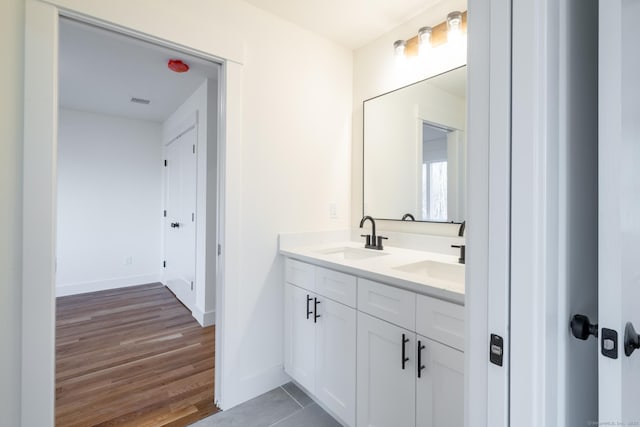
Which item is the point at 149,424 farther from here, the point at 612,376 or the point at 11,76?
the point at 612,376

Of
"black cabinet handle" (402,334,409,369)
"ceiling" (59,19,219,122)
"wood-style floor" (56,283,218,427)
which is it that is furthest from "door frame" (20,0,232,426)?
"black cabinet handle" (402,334,409,369)

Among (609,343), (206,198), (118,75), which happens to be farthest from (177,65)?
(609,343)

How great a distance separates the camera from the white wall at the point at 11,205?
119 cm

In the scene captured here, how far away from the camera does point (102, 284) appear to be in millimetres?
4004

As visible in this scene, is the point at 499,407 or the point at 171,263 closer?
the point at 499,407

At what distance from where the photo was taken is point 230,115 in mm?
1745

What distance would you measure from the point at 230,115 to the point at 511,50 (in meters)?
1.48

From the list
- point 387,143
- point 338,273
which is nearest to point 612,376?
point 338,273

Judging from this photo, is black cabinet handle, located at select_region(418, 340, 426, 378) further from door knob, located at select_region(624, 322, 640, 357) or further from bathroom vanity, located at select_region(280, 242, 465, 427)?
door knob, located at select_region(624, 322, 640, 357)

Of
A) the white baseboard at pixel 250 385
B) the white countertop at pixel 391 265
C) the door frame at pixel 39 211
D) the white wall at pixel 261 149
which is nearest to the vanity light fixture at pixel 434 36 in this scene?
the white wall at pixel 261 149

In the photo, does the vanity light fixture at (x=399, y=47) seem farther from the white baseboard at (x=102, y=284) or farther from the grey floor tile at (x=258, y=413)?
the white baseboard at (x=102, y=284)

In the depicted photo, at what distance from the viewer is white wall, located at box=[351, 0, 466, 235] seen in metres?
1.79

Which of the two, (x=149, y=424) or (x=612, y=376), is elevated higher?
(x=612, y=376)

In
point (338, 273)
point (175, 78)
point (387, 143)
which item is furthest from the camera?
point (175, 78)
